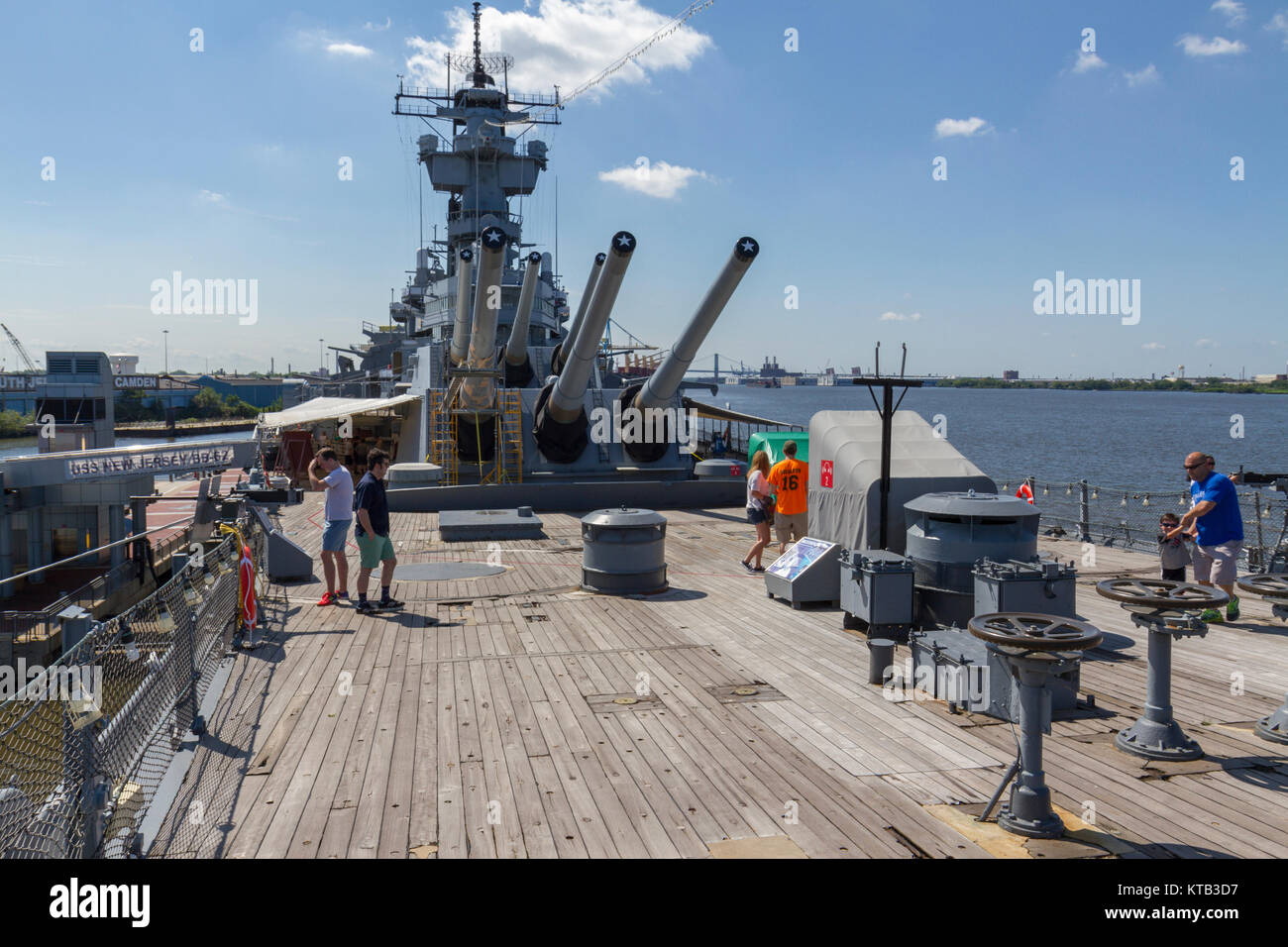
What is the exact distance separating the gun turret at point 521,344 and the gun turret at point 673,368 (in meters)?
2.79

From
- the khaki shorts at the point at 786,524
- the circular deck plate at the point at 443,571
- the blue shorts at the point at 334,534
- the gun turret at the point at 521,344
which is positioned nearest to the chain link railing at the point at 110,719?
the blue shorts at the point at 334,534

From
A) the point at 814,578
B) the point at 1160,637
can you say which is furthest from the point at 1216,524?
the point at 1160,637

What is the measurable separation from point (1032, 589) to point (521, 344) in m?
15.1

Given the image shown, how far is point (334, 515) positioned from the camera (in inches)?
318

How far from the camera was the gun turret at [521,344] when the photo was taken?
17.6 metres

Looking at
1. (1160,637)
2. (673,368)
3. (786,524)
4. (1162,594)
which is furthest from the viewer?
(673,368)

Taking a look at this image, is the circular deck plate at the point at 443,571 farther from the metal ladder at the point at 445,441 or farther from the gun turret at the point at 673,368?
the metal ladder at the point at 445,441

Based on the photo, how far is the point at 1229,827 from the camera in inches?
147

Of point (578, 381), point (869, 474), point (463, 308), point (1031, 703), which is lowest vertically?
point (1031, 703)

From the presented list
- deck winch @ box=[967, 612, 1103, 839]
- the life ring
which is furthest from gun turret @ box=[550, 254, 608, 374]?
deck winch @ box=[967, 612, 1103, 839]

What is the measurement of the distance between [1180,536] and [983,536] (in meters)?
2.35

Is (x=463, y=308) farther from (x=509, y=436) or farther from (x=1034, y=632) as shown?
(x=1034, y=632)

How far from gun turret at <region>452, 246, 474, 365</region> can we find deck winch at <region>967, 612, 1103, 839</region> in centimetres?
1402
